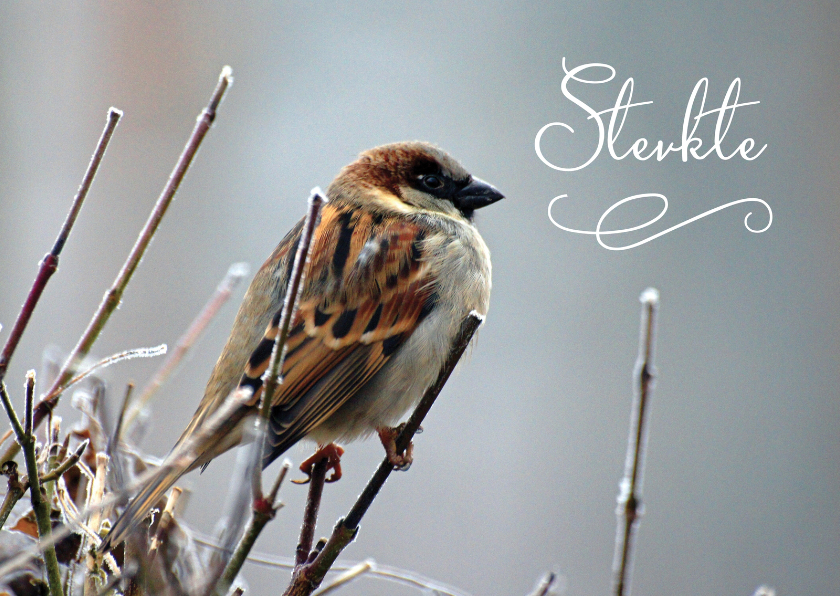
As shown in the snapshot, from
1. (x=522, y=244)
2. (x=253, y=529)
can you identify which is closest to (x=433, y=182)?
(x=253, y=529)

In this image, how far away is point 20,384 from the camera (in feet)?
14.6

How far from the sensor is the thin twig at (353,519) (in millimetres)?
939

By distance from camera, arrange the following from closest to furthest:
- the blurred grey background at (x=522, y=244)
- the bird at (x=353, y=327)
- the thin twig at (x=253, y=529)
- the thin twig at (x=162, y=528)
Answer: the thin twig at (x=253, y=529) < the thin twig at (x=162, y=528) < the bird at (x=353, y=327) < the blurred grey background at (x=522, y=244)

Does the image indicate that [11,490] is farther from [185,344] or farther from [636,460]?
[636,460]

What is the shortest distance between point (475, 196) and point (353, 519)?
156 cm

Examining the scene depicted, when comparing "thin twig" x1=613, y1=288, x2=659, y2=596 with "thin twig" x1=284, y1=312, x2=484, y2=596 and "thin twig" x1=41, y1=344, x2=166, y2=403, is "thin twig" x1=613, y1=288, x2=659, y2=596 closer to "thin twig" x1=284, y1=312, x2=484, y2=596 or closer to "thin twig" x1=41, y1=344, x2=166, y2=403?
"thin twig" x1=284, y1=312, x2=484, y2=596

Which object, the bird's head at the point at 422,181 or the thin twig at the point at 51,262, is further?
the bird's head at the point at 422,181

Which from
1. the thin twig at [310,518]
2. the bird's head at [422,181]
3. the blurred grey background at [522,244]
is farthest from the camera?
the blurred grey background at [522,244]

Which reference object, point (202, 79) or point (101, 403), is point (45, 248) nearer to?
point (202, 79)

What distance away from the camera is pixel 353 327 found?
2012 millimetres

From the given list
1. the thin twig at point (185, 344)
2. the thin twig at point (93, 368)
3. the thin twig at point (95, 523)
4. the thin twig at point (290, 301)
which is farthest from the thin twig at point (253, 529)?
the thin twig at point (185, 344)

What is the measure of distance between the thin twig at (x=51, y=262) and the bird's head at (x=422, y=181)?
4.97 feet

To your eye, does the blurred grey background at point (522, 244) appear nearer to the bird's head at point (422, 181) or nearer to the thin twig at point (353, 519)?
the bird's head at point (422, 181)

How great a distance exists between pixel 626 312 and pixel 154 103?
10.6 feet
